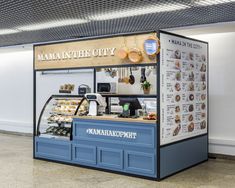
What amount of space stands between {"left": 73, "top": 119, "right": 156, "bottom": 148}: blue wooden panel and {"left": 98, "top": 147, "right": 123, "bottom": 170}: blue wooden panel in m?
0.18

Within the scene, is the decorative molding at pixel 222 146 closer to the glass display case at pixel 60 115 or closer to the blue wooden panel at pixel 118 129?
the blue wooden panel at pixel 118 129

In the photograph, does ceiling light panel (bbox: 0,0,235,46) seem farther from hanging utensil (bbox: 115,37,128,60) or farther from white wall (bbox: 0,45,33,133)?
white wall (bbox: 0,45,33,133)

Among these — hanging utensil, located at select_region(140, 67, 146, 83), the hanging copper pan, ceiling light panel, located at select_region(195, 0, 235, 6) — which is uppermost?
ceiling light panel, located at select_region(195, 0, 235, 6)

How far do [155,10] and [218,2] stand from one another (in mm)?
1144

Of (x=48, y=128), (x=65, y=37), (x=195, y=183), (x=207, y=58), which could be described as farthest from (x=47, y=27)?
(x=195, y=183)

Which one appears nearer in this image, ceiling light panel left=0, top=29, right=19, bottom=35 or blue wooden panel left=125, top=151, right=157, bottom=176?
blue wooden panel left=125, top=151, right=157, bottom=176

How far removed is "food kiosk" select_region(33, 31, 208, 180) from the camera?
6.11 meters

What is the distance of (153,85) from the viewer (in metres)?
7.44

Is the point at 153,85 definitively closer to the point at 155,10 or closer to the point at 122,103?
the point at 122,103

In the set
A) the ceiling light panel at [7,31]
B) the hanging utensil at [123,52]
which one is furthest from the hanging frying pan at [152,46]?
the ceiling light panel at [7,31]

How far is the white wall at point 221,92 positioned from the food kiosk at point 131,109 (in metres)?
0.48

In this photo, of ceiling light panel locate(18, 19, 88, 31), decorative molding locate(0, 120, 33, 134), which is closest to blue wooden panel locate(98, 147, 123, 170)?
ceiling light panel locate(18, 19, 88, 31)

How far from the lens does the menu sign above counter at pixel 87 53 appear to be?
21.0ft

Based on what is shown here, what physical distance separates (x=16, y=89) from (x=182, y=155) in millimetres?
7224
